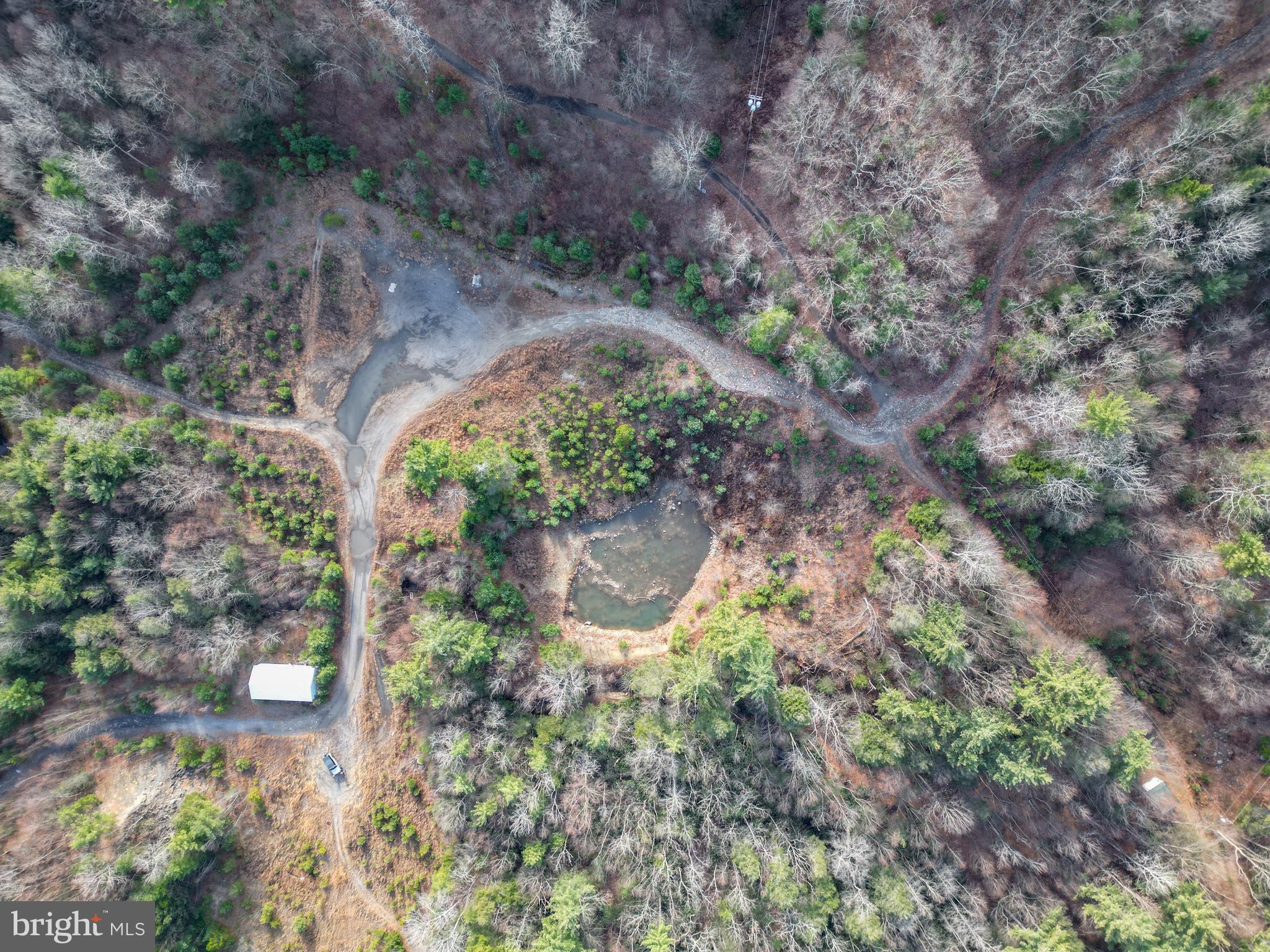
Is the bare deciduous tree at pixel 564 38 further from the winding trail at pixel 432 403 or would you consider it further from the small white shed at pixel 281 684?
the small white shed at pixel 281 684

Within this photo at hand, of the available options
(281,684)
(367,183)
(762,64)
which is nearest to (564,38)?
(762,64)

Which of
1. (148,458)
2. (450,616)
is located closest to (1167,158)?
(450,616)

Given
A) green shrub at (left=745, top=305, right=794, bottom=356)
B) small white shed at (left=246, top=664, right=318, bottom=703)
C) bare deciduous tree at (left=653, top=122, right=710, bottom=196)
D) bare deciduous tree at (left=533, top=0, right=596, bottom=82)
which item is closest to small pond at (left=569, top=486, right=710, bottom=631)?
green shrub at (left=745, top=305, right=794, bottom=356)

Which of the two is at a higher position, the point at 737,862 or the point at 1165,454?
the point at 1165,454

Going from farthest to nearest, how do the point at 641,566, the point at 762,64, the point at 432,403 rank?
the point at 641,566, the point at 432,403, the point at 762,64

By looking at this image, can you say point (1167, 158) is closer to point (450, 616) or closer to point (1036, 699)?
point (1036, 699)

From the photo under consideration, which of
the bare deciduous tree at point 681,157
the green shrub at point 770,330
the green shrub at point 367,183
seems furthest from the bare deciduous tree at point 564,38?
the green shrub at point 770,330

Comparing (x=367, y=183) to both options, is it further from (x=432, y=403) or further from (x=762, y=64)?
(x=762, y=64)

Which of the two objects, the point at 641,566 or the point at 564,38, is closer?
the point at 564,38
